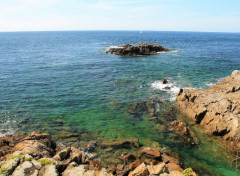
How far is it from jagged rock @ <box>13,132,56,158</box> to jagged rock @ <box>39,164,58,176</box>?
2312 millimetres

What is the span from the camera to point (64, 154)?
17.7 meters

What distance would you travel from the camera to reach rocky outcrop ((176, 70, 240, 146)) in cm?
2406

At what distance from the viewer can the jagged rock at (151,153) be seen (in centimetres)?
1977

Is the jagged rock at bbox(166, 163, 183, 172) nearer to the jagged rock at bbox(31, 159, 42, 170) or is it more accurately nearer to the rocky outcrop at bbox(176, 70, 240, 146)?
the rocky outcrop at bbox(176, 70, 240, 146)

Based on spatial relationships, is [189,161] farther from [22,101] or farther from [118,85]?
[22,101]

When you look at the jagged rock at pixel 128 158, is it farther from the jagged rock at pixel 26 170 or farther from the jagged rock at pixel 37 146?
the jagged rock at pixel 26 170

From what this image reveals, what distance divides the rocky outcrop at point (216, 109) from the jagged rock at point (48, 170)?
68.0 ft

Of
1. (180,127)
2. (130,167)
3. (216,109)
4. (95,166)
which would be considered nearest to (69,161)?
(95,166)

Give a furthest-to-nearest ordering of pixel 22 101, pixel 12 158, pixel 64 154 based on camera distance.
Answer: pixel 22 101, pixel 64 154, pixel 12 158

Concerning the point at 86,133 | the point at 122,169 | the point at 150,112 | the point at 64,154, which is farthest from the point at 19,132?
the point at 150,112

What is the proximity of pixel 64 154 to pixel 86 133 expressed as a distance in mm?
7344

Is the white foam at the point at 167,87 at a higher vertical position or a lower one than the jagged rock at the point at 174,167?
higher

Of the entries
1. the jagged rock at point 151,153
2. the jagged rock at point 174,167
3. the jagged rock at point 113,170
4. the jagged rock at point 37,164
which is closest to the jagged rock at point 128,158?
the jagged rock at point 151,153

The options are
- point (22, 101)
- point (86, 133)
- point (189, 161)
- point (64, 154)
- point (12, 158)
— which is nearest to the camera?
point (12, 158)
